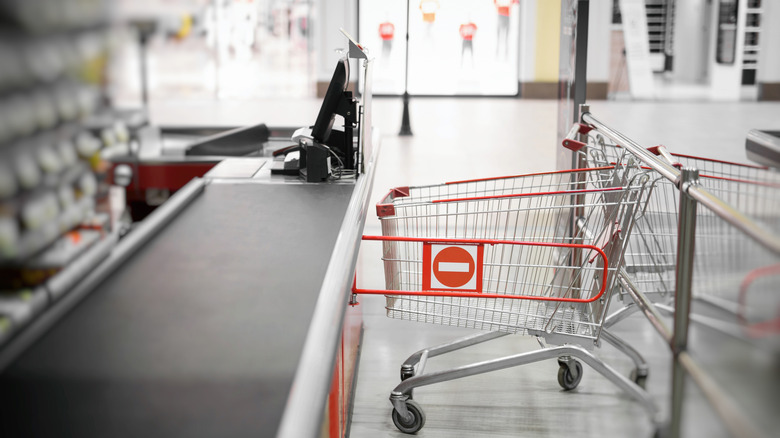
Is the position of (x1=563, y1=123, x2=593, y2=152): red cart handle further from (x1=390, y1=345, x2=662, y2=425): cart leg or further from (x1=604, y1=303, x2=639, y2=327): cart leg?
(x1=390, y1=345, x2=662, y2=425): cart leg

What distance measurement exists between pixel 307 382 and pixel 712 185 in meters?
2.78

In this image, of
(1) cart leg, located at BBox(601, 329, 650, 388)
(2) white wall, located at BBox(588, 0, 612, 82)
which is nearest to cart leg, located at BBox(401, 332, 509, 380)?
(1) cart leg, located at BBox(601, 329, 650, 388)

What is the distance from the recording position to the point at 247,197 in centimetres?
252

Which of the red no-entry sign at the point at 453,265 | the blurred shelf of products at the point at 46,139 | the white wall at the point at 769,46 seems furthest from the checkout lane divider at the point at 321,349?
the white wall at the point at 769,46

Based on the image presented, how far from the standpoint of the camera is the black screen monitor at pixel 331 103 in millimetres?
2805

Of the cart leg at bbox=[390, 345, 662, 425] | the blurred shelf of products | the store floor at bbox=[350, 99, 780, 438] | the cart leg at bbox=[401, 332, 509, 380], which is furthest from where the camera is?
the cart leg at bbox=[401, 332, 509, 380]

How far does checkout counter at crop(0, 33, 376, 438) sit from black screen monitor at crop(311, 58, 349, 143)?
54 cm

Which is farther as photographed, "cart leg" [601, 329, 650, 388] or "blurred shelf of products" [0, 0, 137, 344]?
"cart leg" [601, 329, 650, 388]

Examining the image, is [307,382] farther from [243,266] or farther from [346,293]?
[243,266]

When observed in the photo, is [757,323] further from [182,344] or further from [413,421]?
[413,421]

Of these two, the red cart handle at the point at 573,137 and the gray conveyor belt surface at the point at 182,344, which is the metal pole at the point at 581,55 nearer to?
the red cart handle at the point at 573,137

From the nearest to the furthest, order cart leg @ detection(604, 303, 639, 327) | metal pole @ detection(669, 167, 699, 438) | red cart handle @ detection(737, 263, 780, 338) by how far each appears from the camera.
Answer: red cart handle @ detection(737, 263, 780, 338) → metal pole @ detection(669, 167, 699, 438) → cart leg @ detection(604, 303, 639, 327)

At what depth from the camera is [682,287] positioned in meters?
2.03

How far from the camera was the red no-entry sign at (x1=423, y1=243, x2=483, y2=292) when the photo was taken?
8.25ft
